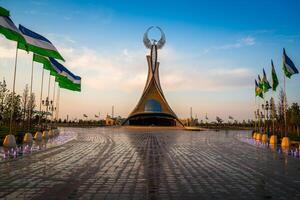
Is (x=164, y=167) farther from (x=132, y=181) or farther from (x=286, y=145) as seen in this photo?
(x=286, y=145)

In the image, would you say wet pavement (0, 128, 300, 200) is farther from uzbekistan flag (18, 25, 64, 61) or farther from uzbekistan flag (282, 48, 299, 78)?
uzbekistan flag (282, 48, 299, 78)

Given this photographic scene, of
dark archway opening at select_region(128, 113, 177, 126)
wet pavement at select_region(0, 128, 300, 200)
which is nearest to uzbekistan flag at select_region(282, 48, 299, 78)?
wet pavement at select_region(0, 128, 300, 200)

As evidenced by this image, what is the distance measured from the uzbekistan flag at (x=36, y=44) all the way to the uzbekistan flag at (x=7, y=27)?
1999 mm

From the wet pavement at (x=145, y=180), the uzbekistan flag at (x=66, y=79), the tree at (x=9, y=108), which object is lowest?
the wet pavement at (x=145, y=180)

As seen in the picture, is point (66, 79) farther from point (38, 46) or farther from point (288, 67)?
point (288, 67)

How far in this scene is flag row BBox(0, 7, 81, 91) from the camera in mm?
13602

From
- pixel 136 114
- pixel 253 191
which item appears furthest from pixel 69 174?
pixel 136 114

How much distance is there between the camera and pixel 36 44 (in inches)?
693

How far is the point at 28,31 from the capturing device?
17.3 meters

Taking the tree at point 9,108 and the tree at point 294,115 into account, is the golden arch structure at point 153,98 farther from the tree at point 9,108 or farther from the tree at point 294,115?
the tree at point 9,108

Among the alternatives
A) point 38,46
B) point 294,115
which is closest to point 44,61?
point 38,46

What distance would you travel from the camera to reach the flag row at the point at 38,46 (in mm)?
13602

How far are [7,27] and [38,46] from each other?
424 cm

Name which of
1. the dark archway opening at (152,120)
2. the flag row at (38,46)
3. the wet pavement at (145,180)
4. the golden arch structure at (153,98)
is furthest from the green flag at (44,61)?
the dark archway opening at (152,120)
